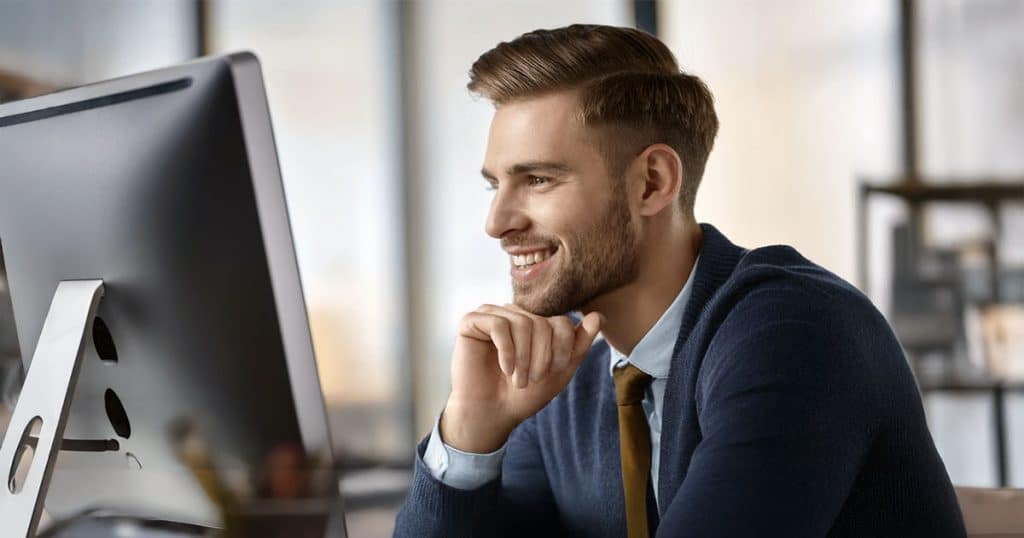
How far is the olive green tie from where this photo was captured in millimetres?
1268

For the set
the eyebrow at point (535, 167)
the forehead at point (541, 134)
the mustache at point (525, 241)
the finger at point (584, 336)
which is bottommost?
the finger at point (584, 336)

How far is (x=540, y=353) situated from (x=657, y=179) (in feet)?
1.08

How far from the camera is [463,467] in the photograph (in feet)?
4.15

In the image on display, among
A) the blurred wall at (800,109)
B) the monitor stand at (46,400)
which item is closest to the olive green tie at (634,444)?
the monitor stand at (46,400)

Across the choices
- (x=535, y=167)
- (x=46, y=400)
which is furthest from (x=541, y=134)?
(x=46, y=400)

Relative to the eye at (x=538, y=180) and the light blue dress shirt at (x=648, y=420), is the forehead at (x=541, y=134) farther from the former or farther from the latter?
the light blue dress shirt at (x=648, y=420)

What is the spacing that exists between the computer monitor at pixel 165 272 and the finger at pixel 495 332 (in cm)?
37

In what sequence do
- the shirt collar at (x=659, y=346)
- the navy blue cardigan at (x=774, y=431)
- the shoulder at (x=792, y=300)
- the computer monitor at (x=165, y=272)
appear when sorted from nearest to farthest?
the computer monitor at (x=165, y=272) < the navy blue cardigan at (x=774, y=431) < the shoulder at (x=792, y=300) < the shirt collar at (x=659, y=346)

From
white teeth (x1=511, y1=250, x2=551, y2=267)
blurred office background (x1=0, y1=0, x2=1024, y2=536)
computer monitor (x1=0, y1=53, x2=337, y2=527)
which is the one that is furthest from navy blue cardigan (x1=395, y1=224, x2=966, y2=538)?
blurred office background (x1=0, y1=0, x2=1024, y2=536)

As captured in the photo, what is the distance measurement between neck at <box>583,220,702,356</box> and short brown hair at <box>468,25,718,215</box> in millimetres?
77

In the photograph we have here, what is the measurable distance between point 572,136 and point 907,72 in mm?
3450

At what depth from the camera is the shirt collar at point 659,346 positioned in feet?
4.26

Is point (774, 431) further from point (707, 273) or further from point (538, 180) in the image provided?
point (538, 180)

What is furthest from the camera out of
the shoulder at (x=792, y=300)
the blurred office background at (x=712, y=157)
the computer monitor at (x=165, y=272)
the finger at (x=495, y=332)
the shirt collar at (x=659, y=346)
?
the blurred office background at (x=712, y=157)
